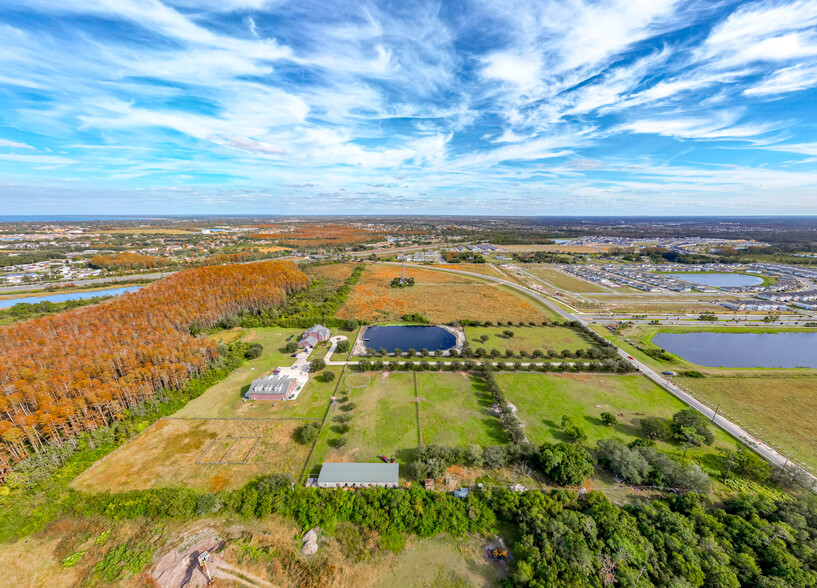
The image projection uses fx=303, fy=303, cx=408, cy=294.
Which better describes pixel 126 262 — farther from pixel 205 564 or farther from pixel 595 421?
pixel 595 421

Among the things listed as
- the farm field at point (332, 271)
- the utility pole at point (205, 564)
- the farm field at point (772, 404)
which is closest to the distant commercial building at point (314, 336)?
the utility pole at point (205, 564)

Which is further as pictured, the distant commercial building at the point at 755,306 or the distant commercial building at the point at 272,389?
the distant commercial building at the point at 755,306

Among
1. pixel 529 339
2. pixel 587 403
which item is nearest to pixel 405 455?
pixel 587 403

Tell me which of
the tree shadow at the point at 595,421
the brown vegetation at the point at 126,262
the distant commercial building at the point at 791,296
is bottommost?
the tree shadow at the point at 595,421

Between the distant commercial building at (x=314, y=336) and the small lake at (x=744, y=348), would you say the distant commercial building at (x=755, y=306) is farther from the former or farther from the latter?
the distant commercial building at (x=314, y=336)

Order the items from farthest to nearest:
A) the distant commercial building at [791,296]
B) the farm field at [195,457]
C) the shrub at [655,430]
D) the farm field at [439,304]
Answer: the distant commercial building at [791,296], the farm field at [439,304], the shrub at [655,430], the farm field at [195,457]

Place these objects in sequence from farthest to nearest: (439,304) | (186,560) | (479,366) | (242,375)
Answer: (439,304), (479,366), (242,375), (186,560)
